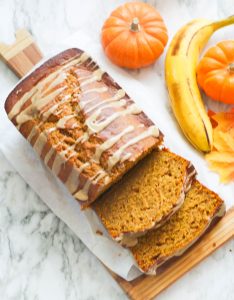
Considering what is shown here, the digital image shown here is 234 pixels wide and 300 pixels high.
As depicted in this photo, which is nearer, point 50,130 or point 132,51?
point 50,130

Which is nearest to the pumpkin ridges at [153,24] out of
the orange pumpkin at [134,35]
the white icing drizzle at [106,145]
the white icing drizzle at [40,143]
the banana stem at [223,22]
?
the orange pumpkin at [134,35]

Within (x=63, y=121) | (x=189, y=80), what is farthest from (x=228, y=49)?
(x=63, y=121)

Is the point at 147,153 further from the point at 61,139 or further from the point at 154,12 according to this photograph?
the point at 154,12

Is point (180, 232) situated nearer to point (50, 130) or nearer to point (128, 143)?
point (128, 143)

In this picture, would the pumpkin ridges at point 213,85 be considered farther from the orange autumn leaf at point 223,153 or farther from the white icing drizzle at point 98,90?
the white icing drizzle at point 98,90

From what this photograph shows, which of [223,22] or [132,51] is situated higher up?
[132,51]

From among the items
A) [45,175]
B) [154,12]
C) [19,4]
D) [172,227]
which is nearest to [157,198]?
[172,227]

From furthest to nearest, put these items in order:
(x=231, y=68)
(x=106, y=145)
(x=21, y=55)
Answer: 1. (x=21, y=55)
2. (x=231, y=68)
3. (x=106, y=145)
